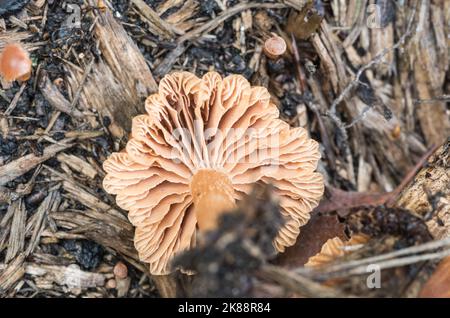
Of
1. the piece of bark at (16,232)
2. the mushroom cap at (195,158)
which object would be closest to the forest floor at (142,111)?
the piece of bark at (16,232)

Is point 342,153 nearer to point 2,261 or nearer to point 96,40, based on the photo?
point 96,40

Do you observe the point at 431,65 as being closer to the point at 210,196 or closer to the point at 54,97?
the point at 210,196

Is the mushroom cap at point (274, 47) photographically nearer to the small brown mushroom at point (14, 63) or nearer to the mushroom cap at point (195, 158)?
the mushroom cap at point (195, 158)

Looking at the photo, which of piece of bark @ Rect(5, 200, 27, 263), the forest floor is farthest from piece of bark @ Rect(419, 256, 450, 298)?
piece of bark @ Rect(5, 200, 27, 263)

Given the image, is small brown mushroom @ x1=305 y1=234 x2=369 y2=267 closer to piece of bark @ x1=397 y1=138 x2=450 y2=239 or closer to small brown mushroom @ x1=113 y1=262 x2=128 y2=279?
piece of bark @ x1=397 y1=138 x2=450 y2=239
